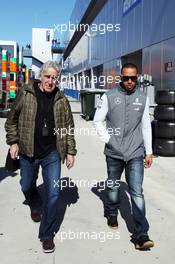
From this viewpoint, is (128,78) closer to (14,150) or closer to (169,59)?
(14,150)

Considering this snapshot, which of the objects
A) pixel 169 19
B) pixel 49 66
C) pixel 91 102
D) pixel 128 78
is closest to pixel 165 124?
pixel 128 78

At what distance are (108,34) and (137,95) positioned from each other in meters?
24.0

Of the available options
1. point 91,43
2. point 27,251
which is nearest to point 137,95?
point 27,251

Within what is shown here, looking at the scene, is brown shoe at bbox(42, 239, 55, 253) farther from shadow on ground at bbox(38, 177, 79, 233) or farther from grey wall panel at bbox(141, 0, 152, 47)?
grey wall panel at bbox(141, 0, 152, 47)

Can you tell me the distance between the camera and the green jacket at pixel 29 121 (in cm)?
420

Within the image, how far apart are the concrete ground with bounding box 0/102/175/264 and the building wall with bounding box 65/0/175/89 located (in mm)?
8068

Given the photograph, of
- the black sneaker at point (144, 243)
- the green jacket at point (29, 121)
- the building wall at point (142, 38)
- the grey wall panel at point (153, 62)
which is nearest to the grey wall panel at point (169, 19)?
the building wall at point (142, 38)

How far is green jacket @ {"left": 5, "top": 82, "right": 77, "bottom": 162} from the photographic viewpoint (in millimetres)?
4195

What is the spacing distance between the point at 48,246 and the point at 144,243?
925mm

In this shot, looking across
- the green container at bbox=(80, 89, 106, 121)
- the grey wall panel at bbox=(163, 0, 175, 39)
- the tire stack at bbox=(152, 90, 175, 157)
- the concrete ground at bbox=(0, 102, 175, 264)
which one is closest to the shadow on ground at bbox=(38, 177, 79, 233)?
the concrete ground at bbox=(0, 102, 175, 264)

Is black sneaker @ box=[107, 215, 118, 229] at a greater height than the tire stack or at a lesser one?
lesser

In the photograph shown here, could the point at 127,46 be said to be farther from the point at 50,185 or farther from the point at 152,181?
the point at 50,185

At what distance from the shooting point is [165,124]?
9.34m

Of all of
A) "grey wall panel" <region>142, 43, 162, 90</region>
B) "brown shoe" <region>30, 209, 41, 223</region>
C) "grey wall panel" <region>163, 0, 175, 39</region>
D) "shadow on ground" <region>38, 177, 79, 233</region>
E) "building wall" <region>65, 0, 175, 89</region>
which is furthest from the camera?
"grey wall panel" <region>142, 43, 162, 90</region>
